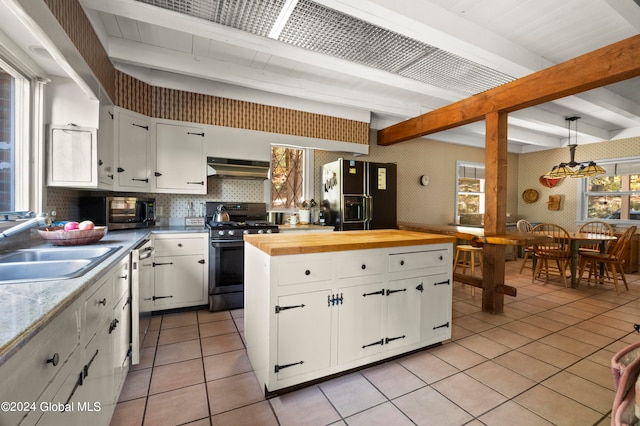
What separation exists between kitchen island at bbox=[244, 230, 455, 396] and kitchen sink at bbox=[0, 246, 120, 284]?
0.89 metres

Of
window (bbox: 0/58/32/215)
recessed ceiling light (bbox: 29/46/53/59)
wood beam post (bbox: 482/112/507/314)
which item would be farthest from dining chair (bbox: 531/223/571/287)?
window (bbox: 0/58/32/215)

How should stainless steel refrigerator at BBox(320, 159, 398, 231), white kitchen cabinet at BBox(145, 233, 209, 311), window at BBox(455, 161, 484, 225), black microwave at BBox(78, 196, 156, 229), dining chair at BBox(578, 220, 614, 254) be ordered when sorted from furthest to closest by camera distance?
1. window at BBox(455, 161, 484, 225)
2. dining chair at BBox(578, 220, 614, 254)
3. stainless steel refrigerator at BBox(320, 159, 398, 231)
4. white kitchen cabinet at BBox(145, 233, 209, 311)
5. black microwave at BBox(78, 196, 156, 229)

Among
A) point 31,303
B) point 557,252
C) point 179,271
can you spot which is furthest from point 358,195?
point 31,303

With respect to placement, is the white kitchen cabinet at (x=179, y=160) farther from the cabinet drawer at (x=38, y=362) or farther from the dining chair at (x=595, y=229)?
the dining chair at (x=595, y=229)

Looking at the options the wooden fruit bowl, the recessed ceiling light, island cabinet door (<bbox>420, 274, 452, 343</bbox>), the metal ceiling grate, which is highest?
the metal ceiling grate

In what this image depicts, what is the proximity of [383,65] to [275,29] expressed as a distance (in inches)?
48.3

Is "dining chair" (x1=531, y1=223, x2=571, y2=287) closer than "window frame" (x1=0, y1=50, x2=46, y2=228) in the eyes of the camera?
No

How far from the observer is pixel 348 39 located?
2.65 meters

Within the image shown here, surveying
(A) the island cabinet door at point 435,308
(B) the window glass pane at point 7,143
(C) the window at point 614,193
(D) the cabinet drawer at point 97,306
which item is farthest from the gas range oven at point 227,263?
(C) the window at point 614,193

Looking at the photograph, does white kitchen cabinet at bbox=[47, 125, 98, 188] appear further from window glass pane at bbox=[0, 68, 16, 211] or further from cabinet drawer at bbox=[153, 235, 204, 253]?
cabinet drawer at bbox=[153, 235, 204, 253]

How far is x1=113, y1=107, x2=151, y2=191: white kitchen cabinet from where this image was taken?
118 inches

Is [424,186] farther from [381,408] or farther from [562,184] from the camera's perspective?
[381,408]

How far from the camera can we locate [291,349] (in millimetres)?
1809

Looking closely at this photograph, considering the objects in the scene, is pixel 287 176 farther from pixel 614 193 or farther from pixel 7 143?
pixel 614 193
